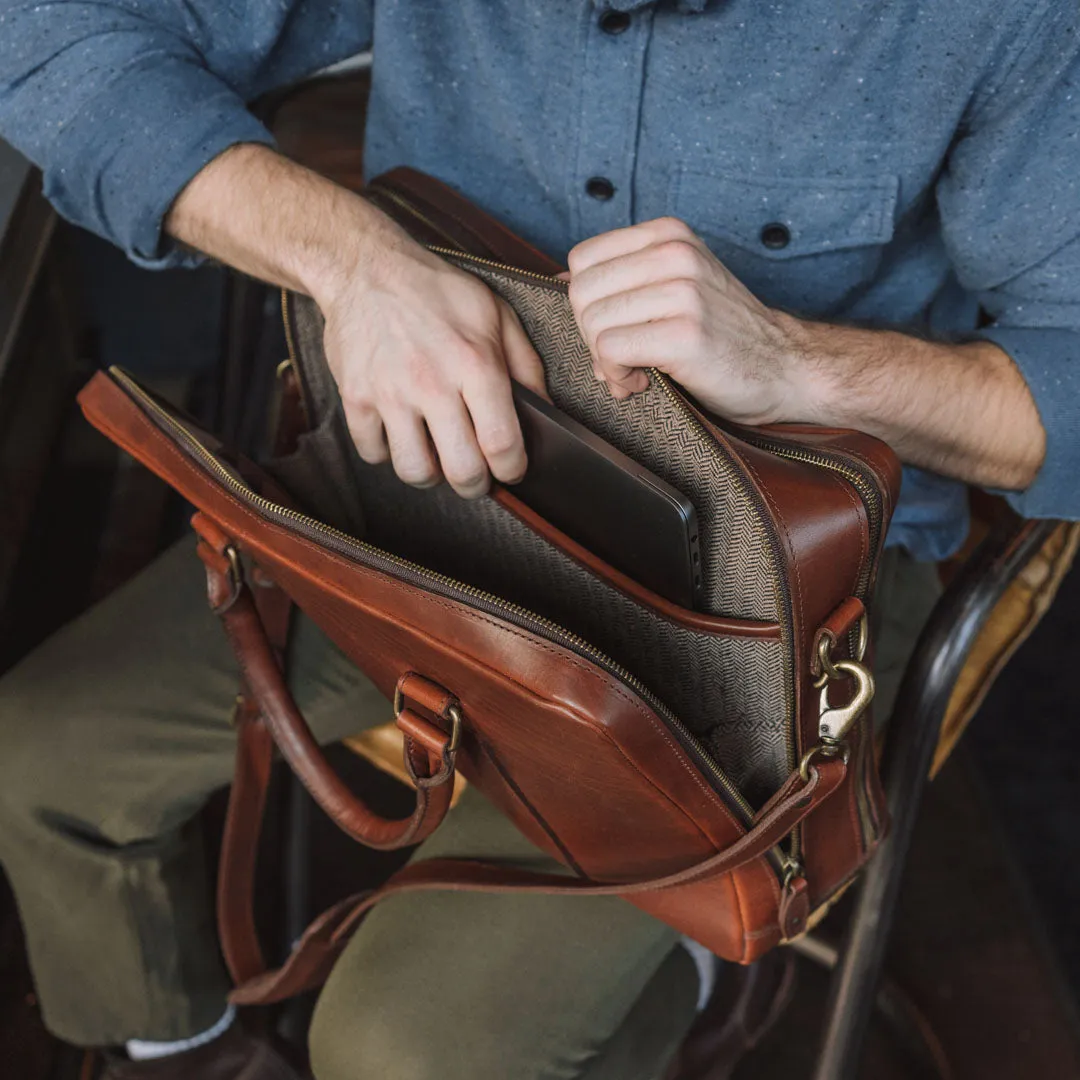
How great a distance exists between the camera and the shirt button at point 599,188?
2.70 feet

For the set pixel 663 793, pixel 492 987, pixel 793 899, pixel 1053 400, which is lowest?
pixel 492 987

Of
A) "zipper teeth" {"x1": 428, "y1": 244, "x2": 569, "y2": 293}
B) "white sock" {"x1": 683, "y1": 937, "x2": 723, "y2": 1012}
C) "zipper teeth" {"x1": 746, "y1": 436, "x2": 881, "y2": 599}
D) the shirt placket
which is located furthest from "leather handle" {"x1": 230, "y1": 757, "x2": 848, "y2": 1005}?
the shirt placket

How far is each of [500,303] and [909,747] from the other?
42 centimetres

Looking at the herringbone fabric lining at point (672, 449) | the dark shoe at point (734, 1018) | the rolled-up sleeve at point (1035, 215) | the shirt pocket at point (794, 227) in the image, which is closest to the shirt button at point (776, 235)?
the shirt pocket at point (794, 227)

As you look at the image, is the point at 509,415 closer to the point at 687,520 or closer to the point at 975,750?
the point at 687,520

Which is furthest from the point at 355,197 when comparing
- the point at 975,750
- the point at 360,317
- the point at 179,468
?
the point at 975,750

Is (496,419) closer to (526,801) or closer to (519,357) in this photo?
(519,357)

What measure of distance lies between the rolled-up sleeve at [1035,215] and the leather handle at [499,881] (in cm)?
30

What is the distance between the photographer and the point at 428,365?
Result: 677mm

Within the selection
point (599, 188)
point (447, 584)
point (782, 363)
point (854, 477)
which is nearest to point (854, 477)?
point (854, 477)

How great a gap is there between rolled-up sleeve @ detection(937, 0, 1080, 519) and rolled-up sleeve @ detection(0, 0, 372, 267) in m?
0.50

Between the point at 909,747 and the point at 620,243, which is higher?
the point at 620,243

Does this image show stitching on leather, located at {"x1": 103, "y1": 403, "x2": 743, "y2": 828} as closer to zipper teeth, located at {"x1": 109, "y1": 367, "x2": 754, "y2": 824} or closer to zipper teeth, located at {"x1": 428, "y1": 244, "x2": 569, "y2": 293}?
zipper teeth, located at {"x1": 109, "y1": 367, "x2": 754, "y2": 824}

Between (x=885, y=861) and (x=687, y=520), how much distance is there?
1.21ft
